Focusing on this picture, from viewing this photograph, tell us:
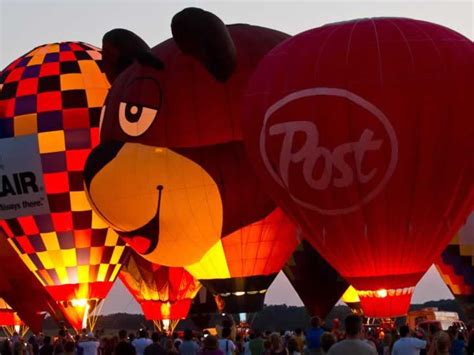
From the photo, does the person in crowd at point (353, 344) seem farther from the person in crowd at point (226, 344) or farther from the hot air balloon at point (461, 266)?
the hot air balloon at point (461, 266)

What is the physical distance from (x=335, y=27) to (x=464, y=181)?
2601mm

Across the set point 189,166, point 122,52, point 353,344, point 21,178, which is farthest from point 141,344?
point 21,178

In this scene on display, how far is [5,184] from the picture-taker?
19875 millimetres

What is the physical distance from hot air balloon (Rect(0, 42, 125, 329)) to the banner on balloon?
0.06 ft

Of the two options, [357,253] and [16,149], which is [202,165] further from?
[16,149]

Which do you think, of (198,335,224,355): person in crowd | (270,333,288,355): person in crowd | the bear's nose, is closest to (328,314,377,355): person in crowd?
(198,335,224,355): person in crowd

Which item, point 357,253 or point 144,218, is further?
point 144,218

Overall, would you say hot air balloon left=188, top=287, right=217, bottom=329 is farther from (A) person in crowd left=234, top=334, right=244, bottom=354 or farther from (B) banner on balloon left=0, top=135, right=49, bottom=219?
(A) person in crowd left=234, top=334, right=244, bottom=354

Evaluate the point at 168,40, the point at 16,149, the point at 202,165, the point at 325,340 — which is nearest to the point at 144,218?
the point at 202,165

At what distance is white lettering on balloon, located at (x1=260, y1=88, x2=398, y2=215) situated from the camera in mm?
13539

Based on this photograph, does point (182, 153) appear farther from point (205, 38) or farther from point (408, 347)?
point (408, 347)

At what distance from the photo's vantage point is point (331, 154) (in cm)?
1362

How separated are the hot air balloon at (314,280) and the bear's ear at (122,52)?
16.0ft

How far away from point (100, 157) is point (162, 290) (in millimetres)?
7240
